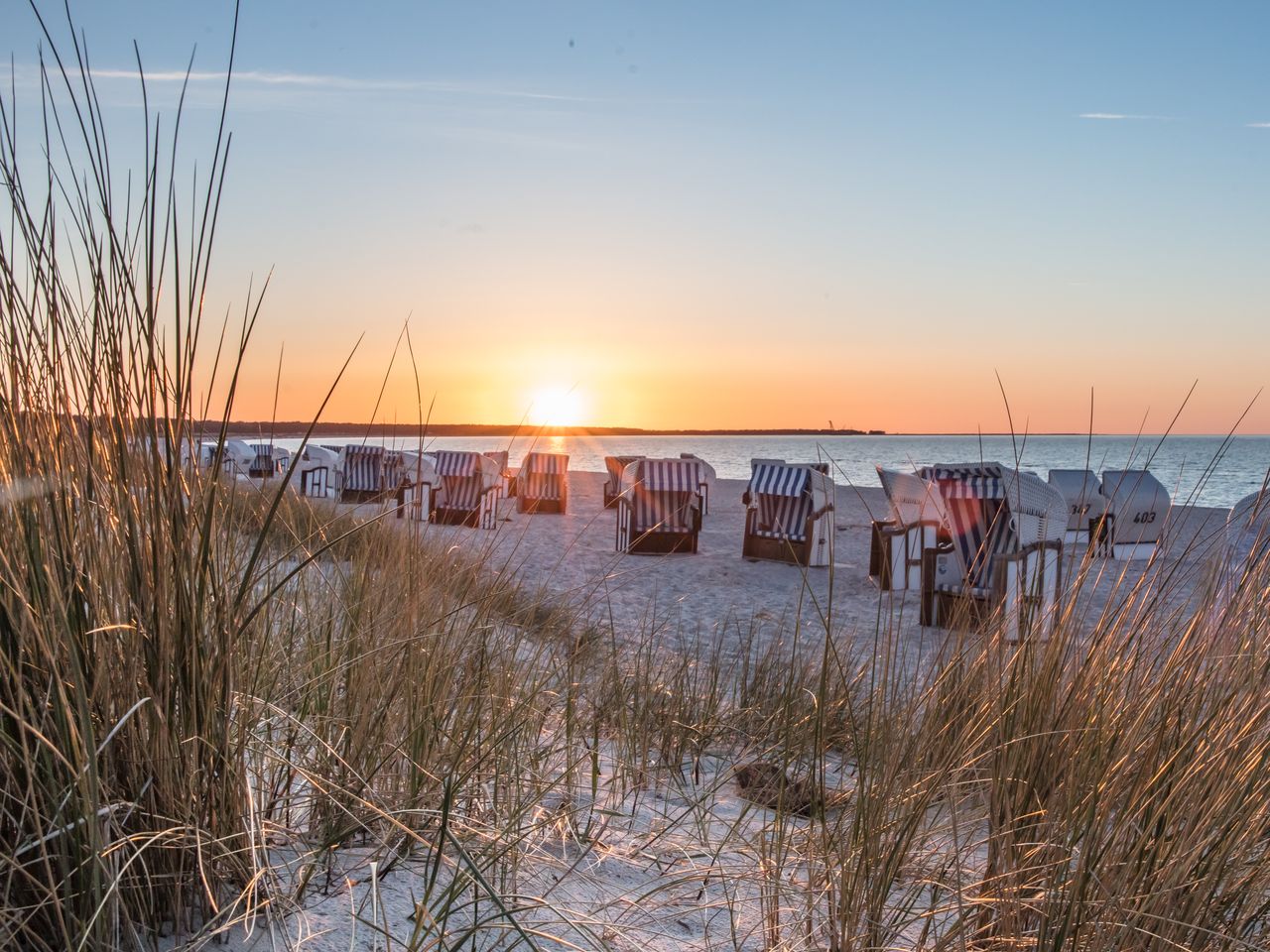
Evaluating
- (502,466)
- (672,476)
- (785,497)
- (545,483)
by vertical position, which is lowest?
(545,483)

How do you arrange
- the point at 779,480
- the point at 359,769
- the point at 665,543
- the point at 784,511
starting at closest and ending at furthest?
the point at 359,769 < the point at 779,480 < the point at 784,511 < the point at 665,543

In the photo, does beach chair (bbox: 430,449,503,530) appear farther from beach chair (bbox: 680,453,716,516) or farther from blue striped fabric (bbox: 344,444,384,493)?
beach chair (bbox: 680,453,716,516)

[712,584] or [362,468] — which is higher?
[362,468]

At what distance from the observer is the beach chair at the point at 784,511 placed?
9750mm

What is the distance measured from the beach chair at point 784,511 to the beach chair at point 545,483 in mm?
5471

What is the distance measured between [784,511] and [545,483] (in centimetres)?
619

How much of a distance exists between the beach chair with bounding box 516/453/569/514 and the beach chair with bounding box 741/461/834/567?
5471 mm

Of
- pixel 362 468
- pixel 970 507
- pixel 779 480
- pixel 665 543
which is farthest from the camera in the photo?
pixel 362 468

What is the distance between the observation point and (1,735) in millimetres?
1105

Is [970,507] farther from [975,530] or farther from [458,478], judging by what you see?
[458,478]

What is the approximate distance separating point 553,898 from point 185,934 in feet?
1.92

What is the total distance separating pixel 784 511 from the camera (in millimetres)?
10266

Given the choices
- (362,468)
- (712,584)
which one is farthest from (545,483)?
(712,584)

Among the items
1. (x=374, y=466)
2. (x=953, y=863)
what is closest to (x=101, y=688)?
(x=953, y=863)
